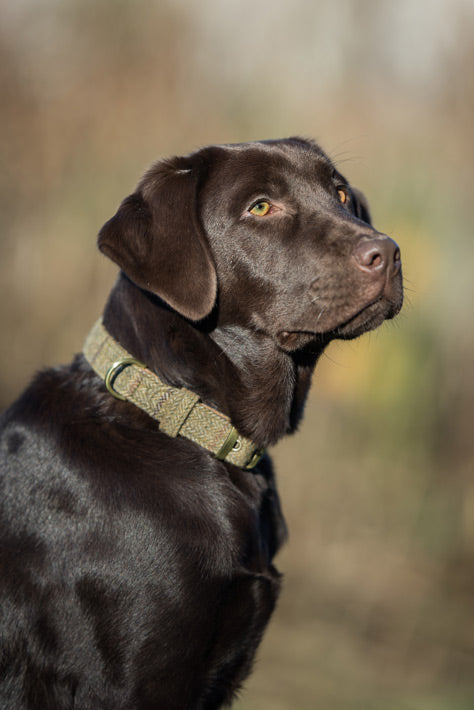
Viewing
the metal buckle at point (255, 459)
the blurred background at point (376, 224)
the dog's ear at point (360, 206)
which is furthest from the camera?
the blurred background at point (376, 224)

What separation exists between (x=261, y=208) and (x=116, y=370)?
2.55 ft

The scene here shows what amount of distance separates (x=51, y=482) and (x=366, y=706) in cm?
333

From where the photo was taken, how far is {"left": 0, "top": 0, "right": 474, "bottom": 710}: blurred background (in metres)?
5.59

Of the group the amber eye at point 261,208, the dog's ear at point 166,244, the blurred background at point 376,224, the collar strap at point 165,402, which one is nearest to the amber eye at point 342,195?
the amber eye at point 261,208

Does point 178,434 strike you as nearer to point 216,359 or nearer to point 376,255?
point 216,359

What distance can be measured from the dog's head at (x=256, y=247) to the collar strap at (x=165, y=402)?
0.26 meters

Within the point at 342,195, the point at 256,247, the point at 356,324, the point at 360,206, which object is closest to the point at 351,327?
the point at 356,324

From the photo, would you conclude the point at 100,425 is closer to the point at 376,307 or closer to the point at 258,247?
the point at 258,247

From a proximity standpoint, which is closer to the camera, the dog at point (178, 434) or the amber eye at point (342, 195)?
the dog at point (178, 434)

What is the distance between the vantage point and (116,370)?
242 cm

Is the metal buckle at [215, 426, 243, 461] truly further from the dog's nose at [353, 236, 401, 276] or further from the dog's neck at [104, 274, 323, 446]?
the dog's nose at [353, 236, 401, 276]

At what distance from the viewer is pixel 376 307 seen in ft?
8.23

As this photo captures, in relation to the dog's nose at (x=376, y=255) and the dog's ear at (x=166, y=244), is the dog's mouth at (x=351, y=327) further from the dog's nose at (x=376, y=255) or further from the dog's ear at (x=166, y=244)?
the dog's ear at (x=166, y=244)

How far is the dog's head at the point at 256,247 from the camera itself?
242 cm
